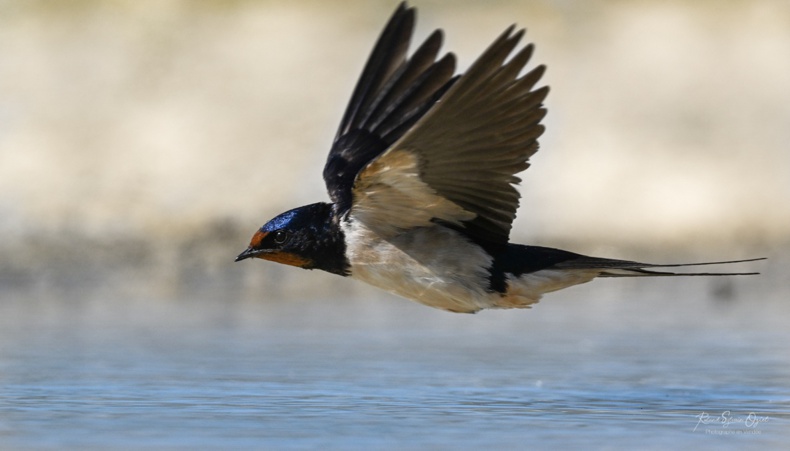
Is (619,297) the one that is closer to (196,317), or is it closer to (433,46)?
(196,317)

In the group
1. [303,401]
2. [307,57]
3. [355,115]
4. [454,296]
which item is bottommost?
[303,401]

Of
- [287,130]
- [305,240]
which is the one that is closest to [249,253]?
[305,240]

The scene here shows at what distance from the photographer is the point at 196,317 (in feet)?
31.6

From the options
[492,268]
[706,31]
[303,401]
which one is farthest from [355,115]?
[706,31]

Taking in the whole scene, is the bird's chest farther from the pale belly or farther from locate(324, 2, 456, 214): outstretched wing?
locate(324, 2, 456, 214): outstretched wing

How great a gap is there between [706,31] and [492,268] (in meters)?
7.57

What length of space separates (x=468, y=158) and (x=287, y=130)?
6531mm

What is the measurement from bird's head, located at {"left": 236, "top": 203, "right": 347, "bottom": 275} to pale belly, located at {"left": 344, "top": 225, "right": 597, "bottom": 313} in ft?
0.26

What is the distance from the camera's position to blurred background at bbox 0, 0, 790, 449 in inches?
282

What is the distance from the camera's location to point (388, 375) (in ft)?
22.5

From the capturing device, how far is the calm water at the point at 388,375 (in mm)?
5121
